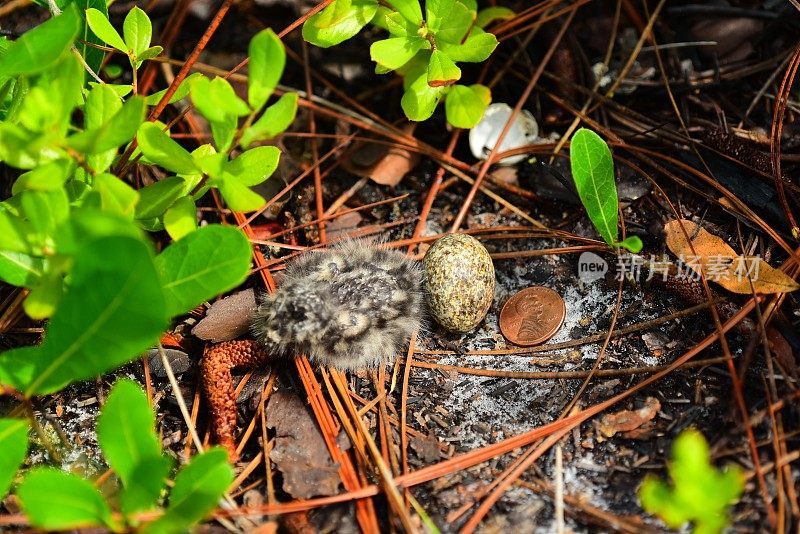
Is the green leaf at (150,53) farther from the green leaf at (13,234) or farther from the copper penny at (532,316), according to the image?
the copper penny at (532,316)

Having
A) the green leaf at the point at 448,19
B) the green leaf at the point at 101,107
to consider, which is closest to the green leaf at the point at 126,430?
the green leaf at the point at 101,107

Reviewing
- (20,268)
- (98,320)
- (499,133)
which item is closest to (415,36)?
(499,133)

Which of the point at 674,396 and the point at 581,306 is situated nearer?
the point at 674,396

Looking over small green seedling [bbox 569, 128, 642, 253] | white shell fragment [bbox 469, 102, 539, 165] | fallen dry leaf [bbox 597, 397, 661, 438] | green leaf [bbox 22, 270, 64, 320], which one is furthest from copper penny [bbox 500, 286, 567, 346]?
green leaf [bbox 22, 270, 64, 320]

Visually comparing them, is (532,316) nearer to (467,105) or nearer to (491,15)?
(467,105)

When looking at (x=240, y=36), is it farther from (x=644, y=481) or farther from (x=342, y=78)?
(x=644, y=481)

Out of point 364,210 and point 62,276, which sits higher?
point 62,276

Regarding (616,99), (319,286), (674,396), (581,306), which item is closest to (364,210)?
(319,286)
